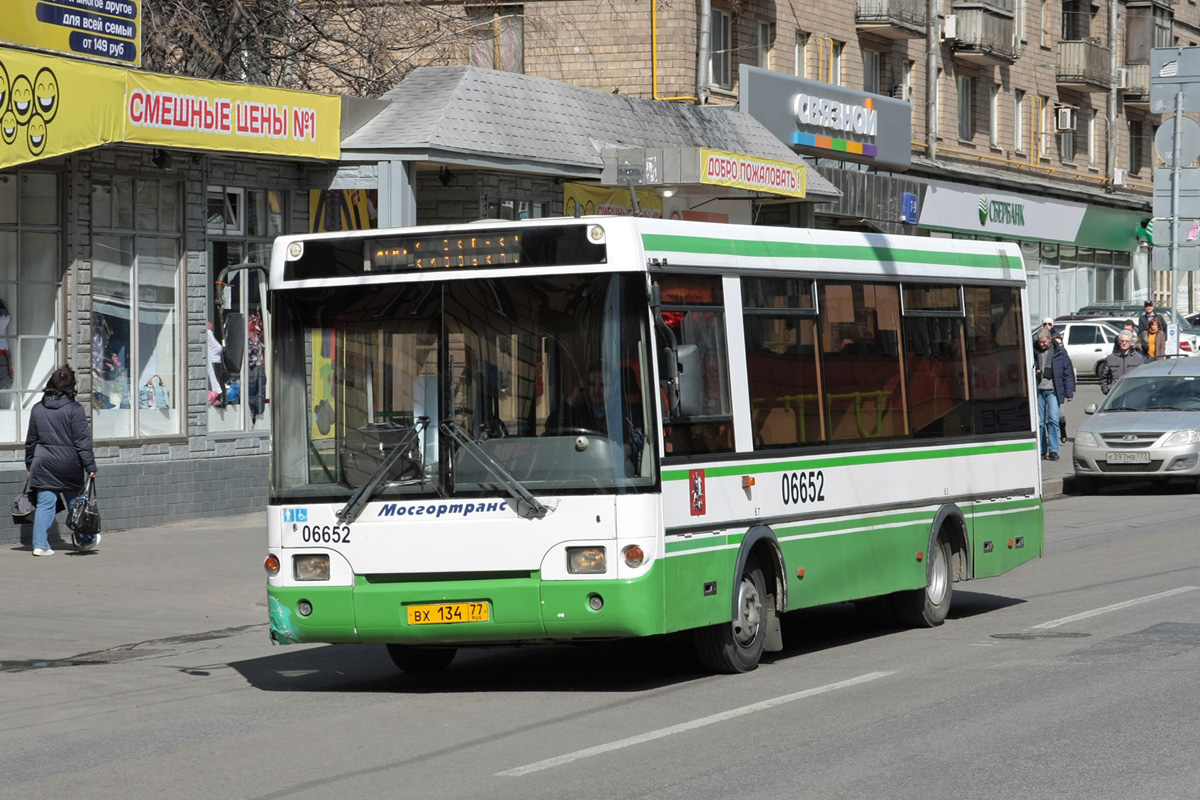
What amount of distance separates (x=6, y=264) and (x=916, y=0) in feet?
87.3

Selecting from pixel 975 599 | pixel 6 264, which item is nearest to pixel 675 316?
pixel 975 599

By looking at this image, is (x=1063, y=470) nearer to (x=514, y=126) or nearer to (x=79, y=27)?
(x=514, y=126)

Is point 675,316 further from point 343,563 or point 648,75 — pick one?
point 648,75

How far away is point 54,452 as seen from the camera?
16656 mm

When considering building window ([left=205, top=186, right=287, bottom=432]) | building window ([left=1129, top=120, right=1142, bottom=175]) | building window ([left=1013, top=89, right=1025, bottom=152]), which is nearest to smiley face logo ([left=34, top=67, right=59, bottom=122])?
building window ([left=205, top=186, right=287, bottom=432])

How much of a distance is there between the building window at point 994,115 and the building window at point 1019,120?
4.26 feet

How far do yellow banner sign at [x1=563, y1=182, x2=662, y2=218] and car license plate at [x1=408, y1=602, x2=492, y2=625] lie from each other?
48.7 feet

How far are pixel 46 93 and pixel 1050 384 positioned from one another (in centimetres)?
1523

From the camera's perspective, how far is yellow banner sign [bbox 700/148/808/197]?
24531 millimetres

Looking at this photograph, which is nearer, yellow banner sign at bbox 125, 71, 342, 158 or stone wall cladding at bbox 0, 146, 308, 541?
yellow banner sign at bbox 125, 71, 342, 158

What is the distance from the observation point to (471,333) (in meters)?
9.47

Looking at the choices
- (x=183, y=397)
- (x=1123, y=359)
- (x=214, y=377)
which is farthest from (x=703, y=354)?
(x=1123, y=359)

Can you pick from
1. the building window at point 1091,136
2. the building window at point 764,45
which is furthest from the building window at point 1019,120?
the building window at point 764,45

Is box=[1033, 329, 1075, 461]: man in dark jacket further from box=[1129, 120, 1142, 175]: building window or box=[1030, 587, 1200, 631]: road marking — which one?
box=[1129, 120, 1142, 175]: building window
